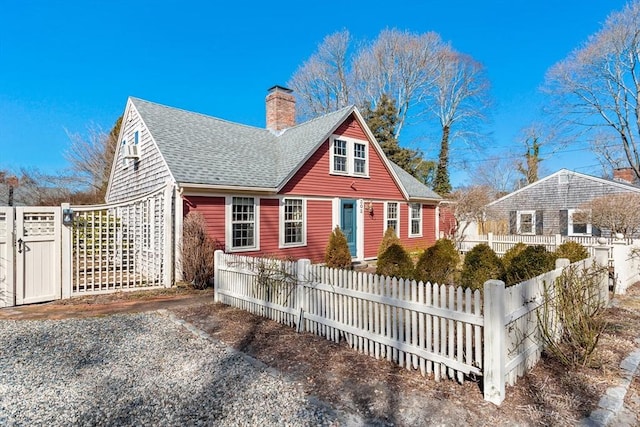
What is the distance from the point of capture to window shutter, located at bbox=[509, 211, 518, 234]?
22.1 metres

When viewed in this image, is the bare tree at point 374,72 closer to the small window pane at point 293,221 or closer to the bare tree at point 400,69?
the bare tree at point 400,69

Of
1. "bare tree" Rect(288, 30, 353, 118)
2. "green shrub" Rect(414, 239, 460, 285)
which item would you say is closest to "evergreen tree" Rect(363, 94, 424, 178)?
"bare tree" Rect(288, 30, 353, 118)

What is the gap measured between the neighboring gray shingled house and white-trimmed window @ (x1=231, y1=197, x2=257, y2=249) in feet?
54.9

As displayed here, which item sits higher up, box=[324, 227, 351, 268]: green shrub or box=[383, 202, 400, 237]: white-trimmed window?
box=[383, 202, 400, 237]: white-trimmed window

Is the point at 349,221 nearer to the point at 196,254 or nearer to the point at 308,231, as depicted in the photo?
the point at 308,231

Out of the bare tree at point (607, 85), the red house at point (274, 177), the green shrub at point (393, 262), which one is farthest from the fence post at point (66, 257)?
the bare tree at point (607, 85)

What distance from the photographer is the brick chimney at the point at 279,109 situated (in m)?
16.7

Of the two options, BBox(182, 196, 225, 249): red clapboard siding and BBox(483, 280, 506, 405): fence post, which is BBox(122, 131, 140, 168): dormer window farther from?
BBox(483, 280, 506, 405): fence post

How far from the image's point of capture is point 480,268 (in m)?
6.73

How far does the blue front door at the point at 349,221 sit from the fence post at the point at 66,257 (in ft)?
29.0

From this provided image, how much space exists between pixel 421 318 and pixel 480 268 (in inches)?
141

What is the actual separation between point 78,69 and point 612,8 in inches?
1176

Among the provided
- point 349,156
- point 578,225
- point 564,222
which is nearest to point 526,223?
point 564,222

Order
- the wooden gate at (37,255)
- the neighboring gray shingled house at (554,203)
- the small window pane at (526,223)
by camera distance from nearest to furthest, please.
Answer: the wooden gate at (37,255), the neighboring gray shingled house at (554,203), the small window pane at (526,223)
